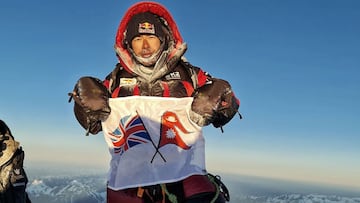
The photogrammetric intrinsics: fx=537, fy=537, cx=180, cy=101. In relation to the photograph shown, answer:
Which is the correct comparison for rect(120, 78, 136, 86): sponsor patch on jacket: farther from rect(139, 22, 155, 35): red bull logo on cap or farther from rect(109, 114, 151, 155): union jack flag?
rect(139, 22, 155, 35): red bull logo on cap

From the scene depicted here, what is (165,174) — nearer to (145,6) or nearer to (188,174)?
(188,174)

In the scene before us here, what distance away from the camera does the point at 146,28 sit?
6.23 m

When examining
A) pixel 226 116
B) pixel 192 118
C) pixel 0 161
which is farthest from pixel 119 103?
pixel 0 161

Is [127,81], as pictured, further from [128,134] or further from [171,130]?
[171,130]

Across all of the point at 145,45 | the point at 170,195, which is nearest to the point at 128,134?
the point at 170,195

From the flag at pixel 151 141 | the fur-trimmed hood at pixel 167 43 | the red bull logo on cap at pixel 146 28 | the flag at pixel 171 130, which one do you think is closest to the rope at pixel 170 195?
the flag at pixel 151 141

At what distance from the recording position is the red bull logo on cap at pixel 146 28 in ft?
20.4

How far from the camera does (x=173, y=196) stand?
5.67 m

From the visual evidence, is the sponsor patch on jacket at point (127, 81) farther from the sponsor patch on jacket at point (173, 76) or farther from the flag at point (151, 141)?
the sponsor patch on jacket at point (173, 76)

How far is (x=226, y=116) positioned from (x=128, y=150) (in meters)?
1.12

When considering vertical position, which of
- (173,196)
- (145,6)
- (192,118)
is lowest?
(173,196)

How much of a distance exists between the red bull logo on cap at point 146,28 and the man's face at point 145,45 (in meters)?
0.06

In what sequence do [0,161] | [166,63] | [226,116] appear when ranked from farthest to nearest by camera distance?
1. [0,161]
2. [166,63]
3. [226,116]

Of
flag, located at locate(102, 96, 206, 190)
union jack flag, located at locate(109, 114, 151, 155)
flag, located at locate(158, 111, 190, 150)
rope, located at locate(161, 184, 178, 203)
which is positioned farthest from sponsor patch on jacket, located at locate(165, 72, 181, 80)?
rope, located at locate(161, 184, 178, 203)
